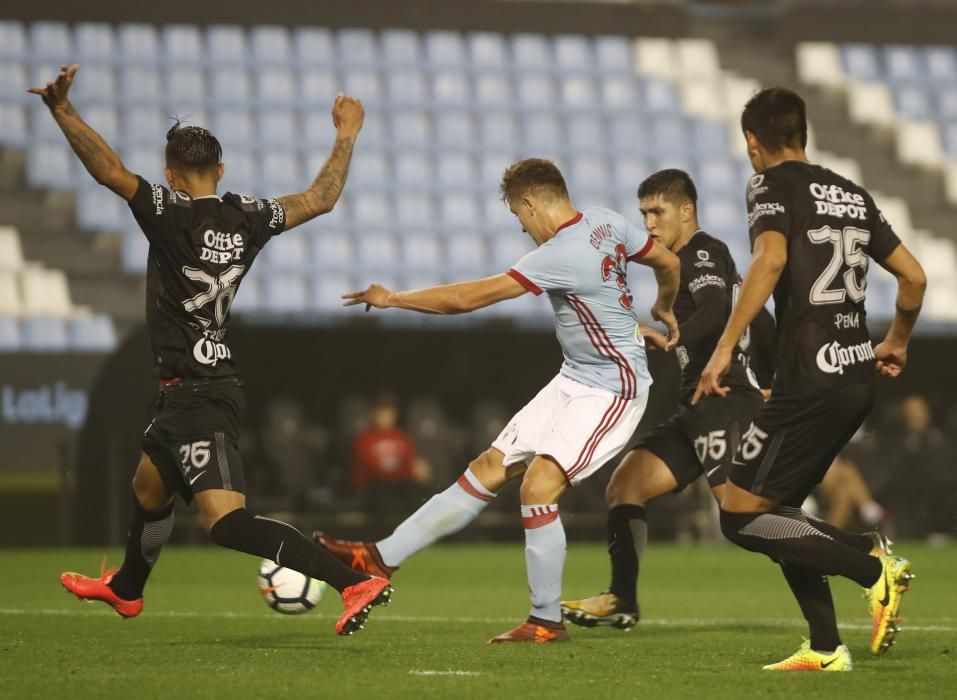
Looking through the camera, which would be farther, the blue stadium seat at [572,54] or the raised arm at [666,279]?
the blue stadium seat at [572,54]

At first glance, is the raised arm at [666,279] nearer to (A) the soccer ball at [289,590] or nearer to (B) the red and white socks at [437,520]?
(B) the red and white socks at [437,520]

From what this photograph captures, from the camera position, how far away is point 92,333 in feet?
61.7

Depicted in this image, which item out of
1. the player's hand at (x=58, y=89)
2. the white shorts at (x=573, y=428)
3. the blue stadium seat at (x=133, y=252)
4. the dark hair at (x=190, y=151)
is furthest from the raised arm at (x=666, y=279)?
the blue stadium seat at (x=133, y=252)

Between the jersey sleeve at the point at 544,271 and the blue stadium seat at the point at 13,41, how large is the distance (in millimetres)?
17160

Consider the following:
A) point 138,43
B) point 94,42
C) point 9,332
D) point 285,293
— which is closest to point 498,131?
→ point 285,293

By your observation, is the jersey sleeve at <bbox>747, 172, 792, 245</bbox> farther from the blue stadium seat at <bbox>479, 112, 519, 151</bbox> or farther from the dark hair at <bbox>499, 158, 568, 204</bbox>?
the blue stadium seat at <bbox>479, 112, 519, 151</bbox>

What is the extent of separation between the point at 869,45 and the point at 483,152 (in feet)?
23.8

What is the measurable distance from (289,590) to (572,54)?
62.7 feet

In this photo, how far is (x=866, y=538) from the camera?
6.20m

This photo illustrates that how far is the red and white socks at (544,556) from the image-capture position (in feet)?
22.0

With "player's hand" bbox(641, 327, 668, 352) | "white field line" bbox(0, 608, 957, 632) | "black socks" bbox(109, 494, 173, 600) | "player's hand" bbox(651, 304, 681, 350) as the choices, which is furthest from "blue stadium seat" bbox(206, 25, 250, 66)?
"black socks" bbox(109, 494, 173, 600)

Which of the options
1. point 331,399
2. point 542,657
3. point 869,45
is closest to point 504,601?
point 542,657

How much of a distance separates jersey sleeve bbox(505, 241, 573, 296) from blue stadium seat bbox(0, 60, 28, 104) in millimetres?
16603

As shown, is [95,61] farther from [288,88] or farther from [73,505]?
[73,505]
